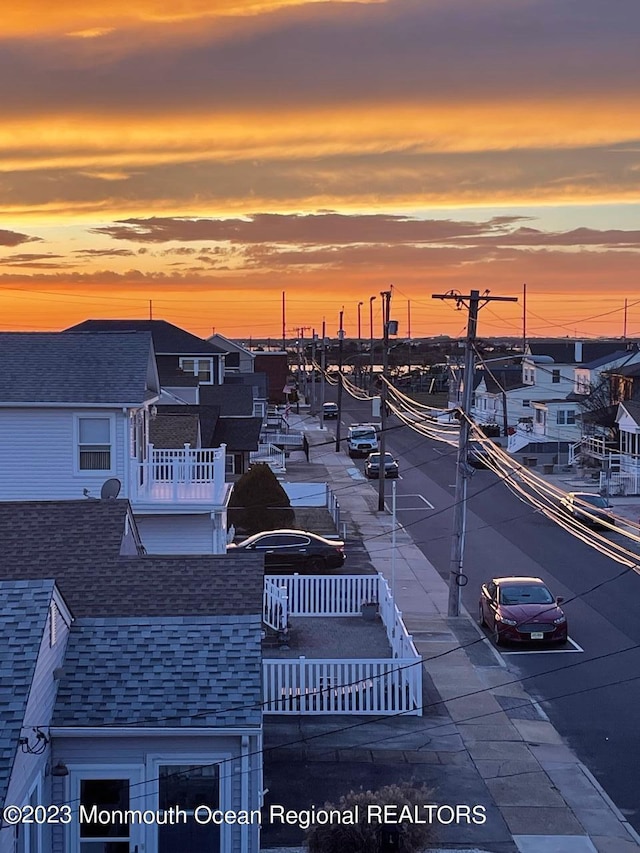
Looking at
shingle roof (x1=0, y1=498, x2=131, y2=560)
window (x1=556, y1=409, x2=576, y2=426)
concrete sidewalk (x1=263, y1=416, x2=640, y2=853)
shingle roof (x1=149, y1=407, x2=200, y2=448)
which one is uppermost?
shingle roof (x1=0, y1=498, x2=131, y2=560)

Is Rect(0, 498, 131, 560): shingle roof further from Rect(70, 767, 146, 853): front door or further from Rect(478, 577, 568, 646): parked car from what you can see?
Rect(478, 577, 568, 646): parked car

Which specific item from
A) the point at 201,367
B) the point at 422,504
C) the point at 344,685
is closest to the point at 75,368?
the point at 344,685

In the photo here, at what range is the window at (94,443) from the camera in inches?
976

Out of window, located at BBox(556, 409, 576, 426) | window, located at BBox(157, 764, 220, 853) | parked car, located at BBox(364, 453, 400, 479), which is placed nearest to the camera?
window, located at BBox(157, 764, 220, 853)

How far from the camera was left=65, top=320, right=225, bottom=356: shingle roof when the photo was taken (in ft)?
228

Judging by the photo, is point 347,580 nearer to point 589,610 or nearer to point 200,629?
point 589,610

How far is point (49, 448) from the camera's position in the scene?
24.8 meters

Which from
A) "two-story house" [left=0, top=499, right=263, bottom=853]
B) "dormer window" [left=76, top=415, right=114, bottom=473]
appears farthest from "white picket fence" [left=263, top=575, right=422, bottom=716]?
"dormer window" [left=76, top=415, right=114, bottom=473]

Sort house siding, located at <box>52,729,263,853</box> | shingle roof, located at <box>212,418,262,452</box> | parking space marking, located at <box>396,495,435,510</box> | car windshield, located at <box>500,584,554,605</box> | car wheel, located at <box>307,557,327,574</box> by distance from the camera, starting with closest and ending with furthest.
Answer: house siding, located at <box>52,729,263,853</box> → car windshield, located at <box>500,584,554,605</box> → car wheel, located at <box>307,557,327,574</box> → parking space marking, located at <box>396,495,435,510</box> → shingle roof, located at <box>212,418,262,452</box>

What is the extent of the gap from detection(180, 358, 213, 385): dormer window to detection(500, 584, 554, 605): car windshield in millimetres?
46686

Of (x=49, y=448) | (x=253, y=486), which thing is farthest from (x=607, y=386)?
(x=49, y=448)

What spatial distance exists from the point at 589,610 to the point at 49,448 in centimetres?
1451

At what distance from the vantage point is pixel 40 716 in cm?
1129

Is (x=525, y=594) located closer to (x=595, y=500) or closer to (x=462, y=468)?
(x=462, y=468)
